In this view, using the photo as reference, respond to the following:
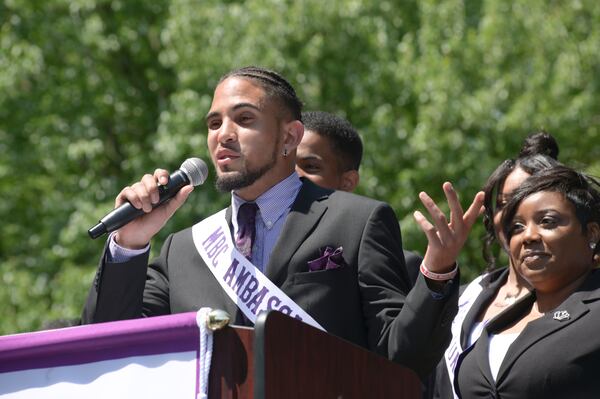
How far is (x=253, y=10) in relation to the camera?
1467 centimetres

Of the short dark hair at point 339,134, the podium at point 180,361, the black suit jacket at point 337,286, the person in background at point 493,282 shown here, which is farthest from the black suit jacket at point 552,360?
the short dark hair at point 339,134

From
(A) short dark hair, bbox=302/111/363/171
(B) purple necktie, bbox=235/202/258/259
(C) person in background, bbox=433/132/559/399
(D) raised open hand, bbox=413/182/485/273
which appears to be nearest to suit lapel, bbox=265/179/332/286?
(B) purple necktie, bbox=235/202/258/259

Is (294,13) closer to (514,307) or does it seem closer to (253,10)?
(253,10)

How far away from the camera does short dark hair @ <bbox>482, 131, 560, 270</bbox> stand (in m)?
5.69

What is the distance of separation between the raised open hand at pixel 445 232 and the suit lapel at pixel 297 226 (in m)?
0.59

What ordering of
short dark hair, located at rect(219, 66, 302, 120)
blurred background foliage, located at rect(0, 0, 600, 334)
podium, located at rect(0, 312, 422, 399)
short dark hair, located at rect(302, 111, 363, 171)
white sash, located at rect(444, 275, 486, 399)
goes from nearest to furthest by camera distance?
podium, located at rect(0, 312, 422, 399) < short dark hair, located at rect(219, 66, 302, 120) < white sash, located at rect(444, 275, 486, 399) < short dark hair, located at rect(302, 111, 363, 171) < blurred background foliage, located at rect(0, 0, 600, 334)

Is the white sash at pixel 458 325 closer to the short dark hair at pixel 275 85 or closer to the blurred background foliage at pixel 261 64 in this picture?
the short dark hair at pixel 275 85

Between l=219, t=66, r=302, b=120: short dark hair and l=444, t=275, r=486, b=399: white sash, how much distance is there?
3.50 ft

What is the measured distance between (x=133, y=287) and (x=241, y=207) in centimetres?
60

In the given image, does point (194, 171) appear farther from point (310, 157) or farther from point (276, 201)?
point (310, 157)

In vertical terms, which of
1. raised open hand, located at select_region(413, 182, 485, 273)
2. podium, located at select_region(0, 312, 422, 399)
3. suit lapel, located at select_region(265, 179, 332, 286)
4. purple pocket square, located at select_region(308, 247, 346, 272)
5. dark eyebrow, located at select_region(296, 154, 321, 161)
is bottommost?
podium, located at select_region(0, 312, 422, 399)

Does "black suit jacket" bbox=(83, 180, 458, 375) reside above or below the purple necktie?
below

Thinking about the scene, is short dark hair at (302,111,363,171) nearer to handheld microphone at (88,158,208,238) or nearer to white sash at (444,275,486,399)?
white sash at (444,275,486,399)

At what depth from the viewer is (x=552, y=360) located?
14.2 feet
